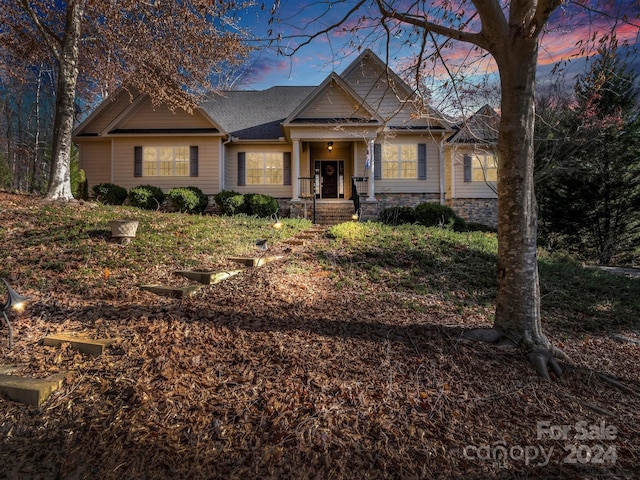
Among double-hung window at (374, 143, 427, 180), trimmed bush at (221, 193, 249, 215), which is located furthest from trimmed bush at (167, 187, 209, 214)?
double-hung window at (374, 143, 427, 180)

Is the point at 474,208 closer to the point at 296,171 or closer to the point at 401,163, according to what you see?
the point at 401,163

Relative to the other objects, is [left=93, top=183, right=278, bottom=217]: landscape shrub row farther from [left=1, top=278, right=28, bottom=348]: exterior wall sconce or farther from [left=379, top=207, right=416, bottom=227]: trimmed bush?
[left=1, top=278, right=28, bottom=348]: exterior wall sconce

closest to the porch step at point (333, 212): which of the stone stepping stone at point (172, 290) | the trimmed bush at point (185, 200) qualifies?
the trimmed bush at point (185, 200)

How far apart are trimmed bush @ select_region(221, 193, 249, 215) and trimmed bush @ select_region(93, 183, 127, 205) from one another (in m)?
3.76

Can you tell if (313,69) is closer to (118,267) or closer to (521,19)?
(521,19)

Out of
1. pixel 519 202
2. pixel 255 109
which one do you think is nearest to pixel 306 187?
pixel 255 109

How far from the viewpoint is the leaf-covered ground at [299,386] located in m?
1.77

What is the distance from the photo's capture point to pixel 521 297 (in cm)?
303

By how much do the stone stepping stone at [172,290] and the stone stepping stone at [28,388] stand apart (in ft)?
5.05

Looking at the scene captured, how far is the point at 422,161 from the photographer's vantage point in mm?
13648

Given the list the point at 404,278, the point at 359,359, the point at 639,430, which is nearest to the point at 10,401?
the point at 359,359

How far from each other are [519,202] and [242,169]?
12391 mm

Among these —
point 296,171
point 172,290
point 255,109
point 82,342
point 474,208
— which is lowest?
point 82,342

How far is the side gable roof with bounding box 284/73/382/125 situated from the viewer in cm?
1250
